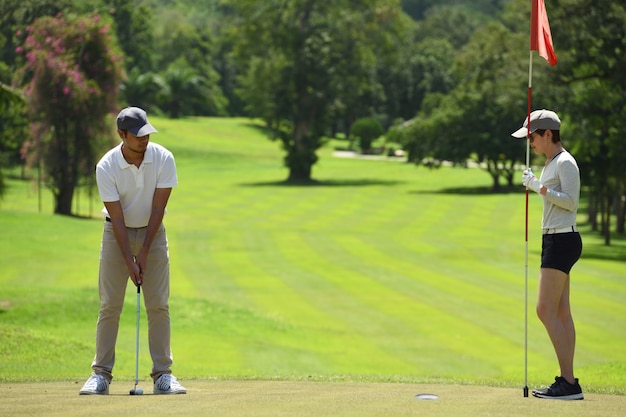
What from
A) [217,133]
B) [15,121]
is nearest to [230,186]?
[15,121]

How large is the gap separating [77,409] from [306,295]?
1838 centimetres

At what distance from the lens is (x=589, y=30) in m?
38.8

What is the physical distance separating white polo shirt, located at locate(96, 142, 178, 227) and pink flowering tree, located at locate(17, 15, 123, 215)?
Answer: 126 ft

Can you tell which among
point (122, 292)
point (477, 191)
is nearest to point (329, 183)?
point (477, 191)

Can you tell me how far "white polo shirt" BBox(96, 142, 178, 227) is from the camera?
8.72m

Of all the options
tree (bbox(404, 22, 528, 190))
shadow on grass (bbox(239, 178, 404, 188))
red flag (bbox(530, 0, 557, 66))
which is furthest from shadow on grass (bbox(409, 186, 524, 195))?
red flag (bbox(530, 0, 557, 66))

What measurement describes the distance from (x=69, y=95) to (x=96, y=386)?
132ft

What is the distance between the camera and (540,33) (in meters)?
9.48

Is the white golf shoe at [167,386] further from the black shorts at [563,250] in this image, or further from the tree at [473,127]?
the tree at [473,127]

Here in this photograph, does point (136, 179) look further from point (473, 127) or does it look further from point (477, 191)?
point (473, 127)

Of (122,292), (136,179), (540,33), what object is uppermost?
(540,33)

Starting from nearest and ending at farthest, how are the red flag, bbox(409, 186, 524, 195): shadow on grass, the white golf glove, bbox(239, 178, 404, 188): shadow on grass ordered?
the white golf glove, the red flag, bbox(409, 186, 524, 195): shadow on grass, bbox(239, 178, 404, 188): shadow on grass

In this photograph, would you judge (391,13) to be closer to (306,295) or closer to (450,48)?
(306,295)

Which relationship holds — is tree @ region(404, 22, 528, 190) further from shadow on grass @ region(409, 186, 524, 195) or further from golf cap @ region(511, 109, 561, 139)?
golf cap @ region(511, 109, 561, 139)
